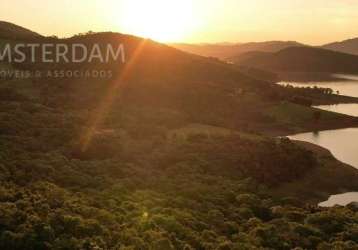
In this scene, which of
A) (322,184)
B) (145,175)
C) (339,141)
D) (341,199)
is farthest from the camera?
(339,141)

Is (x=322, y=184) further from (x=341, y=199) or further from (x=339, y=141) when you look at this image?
(x=339, y=141)

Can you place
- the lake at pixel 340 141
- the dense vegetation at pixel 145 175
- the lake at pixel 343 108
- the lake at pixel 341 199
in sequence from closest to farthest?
the dense vegetation at pixel 145 175
the lake at pixel 341 199
the lake at pixel 340 141
the lake at pixel 343 108

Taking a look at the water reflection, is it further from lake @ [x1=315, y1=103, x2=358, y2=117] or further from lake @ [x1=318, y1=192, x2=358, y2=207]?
lake @ [x1=315, y1=103, x2=358, y2=117]

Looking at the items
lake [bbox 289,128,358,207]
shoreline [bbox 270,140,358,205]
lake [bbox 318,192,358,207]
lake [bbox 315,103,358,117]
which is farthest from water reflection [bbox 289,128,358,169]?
lake [bbox 315,103,358,117]

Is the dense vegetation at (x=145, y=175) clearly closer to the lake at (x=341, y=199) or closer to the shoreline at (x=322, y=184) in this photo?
the shoreline at (x=322, y=184)

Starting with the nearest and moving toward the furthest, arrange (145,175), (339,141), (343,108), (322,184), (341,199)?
(145,175) < (341,199) < (322,184) < (339,141) < (343,108)

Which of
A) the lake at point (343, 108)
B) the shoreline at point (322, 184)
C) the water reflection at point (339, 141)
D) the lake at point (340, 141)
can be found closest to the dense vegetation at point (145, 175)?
the shoreline at point (322, 184)

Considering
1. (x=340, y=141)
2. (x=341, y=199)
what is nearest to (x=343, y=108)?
(x=340, y=141)

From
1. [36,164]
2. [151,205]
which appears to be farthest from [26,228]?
[36,164]
